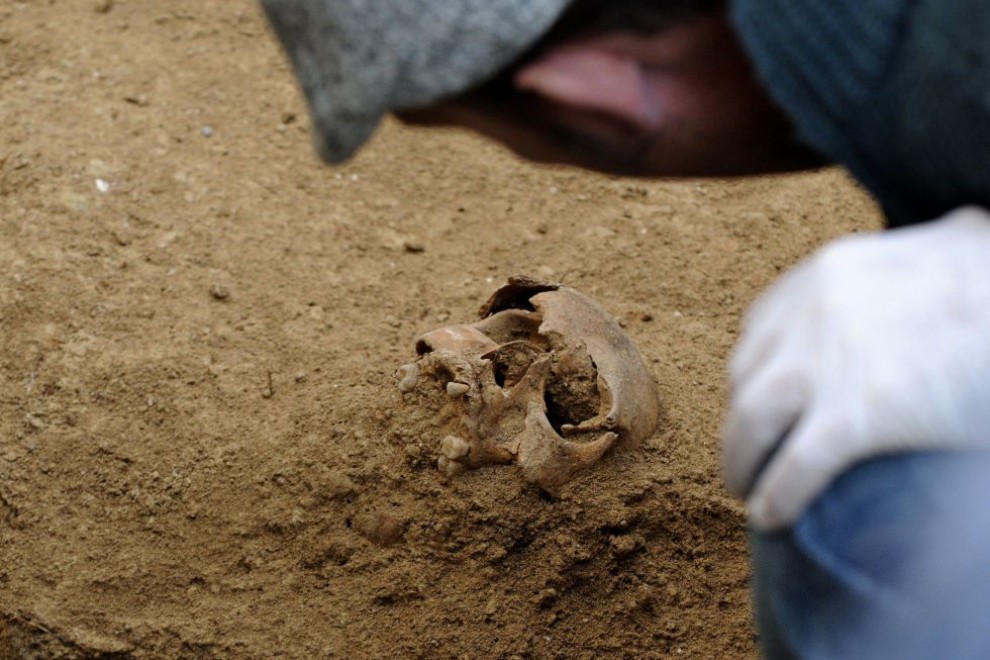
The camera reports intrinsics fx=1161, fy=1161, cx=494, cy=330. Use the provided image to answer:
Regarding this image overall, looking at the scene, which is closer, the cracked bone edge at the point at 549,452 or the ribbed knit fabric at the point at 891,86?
the ribbed knit fabric at the point at 891,86

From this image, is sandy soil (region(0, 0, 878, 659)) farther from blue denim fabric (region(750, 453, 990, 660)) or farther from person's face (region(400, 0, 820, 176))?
blue denim fabric (region(750, 453, 990, 660))

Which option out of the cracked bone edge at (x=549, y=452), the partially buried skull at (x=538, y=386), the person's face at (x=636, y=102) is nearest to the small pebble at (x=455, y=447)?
the partially buried skull at (x=538, y=386)

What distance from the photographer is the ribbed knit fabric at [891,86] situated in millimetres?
1129

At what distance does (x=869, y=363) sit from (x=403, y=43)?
590 millimetres

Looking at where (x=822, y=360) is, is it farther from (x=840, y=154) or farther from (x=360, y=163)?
(x=360, y=163)

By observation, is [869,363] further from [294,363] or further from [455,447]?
[294,363]

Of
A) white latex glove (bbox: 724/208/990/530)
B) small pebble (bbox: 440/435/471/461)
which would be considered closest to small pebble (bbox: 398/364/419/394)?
small pebble (bbox: 440/435/471/461)

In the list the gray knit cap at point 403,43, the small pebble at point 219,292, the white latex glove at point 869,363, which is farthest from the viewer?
the small pebble at point 219,292

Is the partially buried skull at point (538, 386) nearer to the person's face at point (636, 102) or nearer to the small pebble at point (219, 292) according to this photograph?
the small pebble at point (219, 292)

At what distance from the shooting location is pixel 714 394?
2.73m

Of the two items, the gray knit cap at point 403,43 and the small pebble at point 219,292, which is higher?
the gray knit cap at point 403,43

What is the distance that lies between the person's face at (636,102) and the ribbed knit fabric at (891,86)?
113 mm

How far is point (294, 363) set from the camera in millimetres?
2775

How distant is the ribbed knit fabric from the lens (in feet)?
3.70
